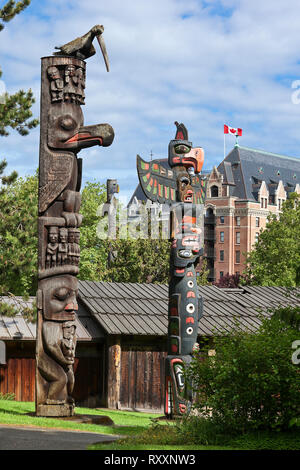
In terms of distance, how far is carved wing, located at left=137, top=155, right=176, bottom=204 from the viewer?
19.3m

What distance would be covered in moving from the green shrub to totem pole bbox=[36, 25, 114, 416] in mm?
3891

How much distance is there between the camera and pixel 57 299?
53.8 ft

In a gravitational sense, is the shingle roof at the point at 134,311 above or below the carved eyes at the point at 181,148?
below

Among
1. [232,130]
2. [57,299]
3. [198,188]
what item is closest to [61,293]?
[57,299]

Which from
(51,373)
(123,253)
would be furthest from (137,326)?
(123,253)

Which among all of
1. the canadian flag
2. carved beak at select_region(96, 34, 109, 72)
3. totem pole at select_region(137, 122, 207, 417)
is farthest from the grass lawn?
the canadian flag

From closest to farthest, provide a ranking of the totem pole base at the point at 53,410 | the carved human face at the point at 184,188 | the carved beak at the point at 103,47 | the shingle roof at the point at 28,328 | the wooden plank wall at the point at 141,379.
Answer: the totem pole base at the point at 53,410 → the carved beak at the point at 103,47 → the carved human face at the point at 184,188 → the shingle roof at the point at 28,328 → the wooden plank wall at the point at 141,379

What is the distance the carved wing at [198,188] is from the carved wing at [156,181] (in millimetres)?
730

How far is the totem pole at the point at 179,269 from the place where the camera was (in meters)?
19.6

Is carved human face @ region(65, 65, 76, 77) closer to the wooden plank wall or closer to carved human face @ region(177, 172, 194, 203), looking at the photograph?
carved human face @ region(177, 172, 194, 203)

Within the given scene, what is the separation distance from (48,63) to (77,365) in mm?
12849

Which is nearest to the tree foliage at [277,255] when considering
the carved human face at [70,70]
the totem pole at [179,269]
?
the totem pole at [179,269]

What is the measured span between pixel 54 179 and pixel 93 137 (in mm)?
1314

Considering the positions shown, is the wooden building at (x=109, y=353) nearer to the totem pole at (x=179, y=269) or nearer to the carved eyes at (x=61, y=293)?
the totem pole at (x=179, y=269)
